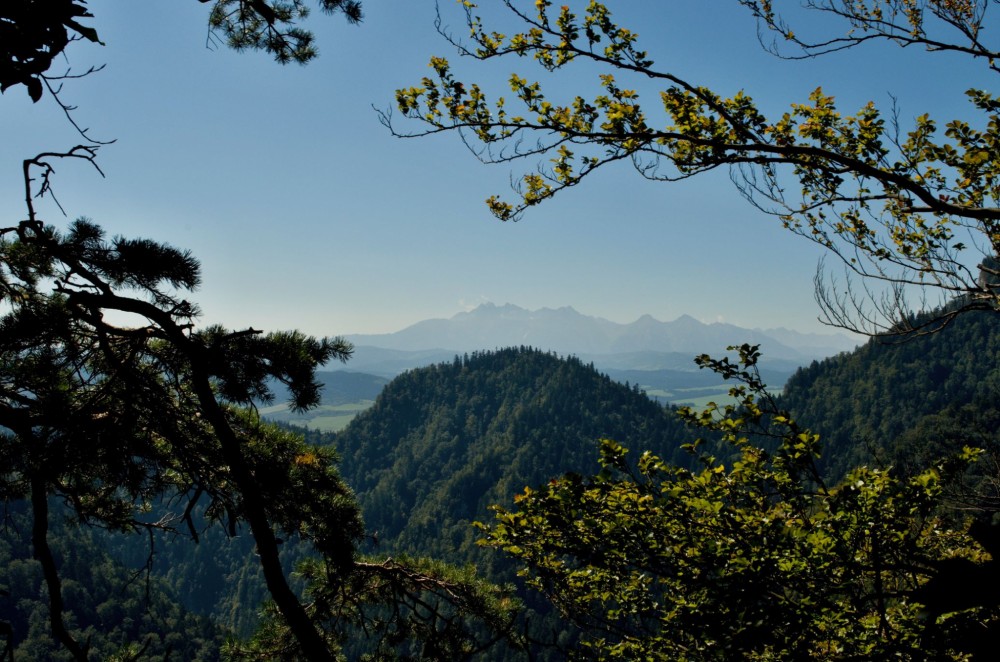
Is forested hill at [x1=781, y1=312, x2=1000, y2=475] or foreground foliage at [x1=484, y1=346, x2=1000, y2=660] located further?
forested hill at [x1=781, y1=312, x2=1000, y2=475]

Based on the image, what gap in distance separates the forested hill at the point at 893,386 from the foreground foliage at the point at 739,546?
16055 centimetres

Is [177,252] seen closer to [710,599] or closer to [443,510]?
[710,599]

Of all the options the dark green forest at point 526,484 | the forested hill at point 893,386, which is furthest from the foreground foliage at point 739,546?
the forested hill at point 893,386

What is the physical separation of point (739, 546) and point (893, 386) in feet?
652

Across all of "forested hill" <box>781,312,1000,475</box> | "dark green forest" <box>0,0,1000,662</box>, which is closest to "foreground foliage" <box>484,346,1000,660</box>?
"dark green forest" <box>0,0,1000,662</box>

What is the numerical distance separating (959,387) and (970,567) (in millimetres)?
200735

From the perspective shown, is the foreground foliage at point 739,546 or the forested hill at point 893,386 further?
the forested hill at point 893,386

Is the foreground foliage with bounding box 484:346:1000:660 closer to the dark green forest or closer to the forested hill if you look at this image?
the dark green forest

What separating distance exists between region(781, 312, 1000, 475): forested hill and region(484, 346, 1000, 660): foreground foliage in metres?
161

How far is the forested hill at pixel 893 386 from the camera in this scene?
15050 cm

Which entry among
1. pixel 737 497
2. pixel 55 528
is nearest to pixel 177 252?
pixel 737 497

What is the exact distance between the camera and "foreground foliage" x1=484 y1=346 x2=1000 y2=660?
418 cm

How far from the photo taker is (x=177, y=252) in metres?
4.07

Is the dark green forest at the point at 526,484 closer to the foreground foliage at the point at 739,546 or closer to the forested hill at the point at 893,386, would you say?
the foreground foliage at the point at 739,546
